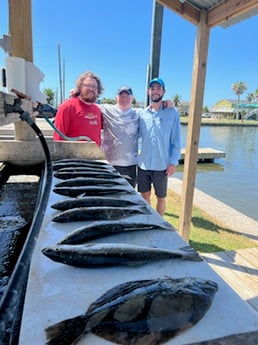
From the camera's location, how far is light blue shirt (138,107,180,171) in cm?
385

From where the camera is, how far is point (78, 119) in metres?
3.71

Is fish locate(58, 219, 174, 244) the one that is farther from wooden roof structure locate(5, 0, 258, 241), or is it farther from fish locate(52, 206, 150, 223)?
wooden roof structure locate(5, 0, 258, 241)

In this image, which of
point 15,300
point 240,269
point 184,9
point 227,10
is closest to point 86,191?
point 15,300

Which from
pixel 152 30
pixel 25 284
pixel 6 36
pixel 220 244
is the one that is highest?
pixel 152 30

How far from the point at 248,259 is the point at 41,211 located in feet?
10.1

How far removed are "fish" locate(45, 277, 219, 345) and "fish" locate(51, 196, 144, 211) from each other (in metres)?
0.81

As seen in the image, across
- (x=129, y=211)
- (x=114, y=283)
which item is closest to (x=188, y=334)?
(x=114, y=283)

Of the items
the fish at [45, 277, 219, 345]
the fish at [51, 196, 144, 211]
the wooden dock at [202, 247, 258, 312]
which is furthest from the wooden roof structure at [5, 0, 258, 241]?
the fish at [45, 277, 219, 345]

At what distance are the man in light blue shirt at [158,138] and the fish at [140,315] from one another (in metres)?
3.03

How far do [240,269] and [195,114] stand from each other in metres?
2.06

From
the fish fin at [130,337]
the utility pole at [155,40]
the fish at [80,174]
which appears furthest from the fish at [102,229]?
the utility pole at [155,40]

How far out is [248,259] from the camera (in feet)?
12.0

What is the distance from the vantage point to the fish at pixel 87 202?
1660 mm

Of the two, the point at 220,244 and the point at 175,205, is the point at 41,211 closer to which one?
the point at 220,244
